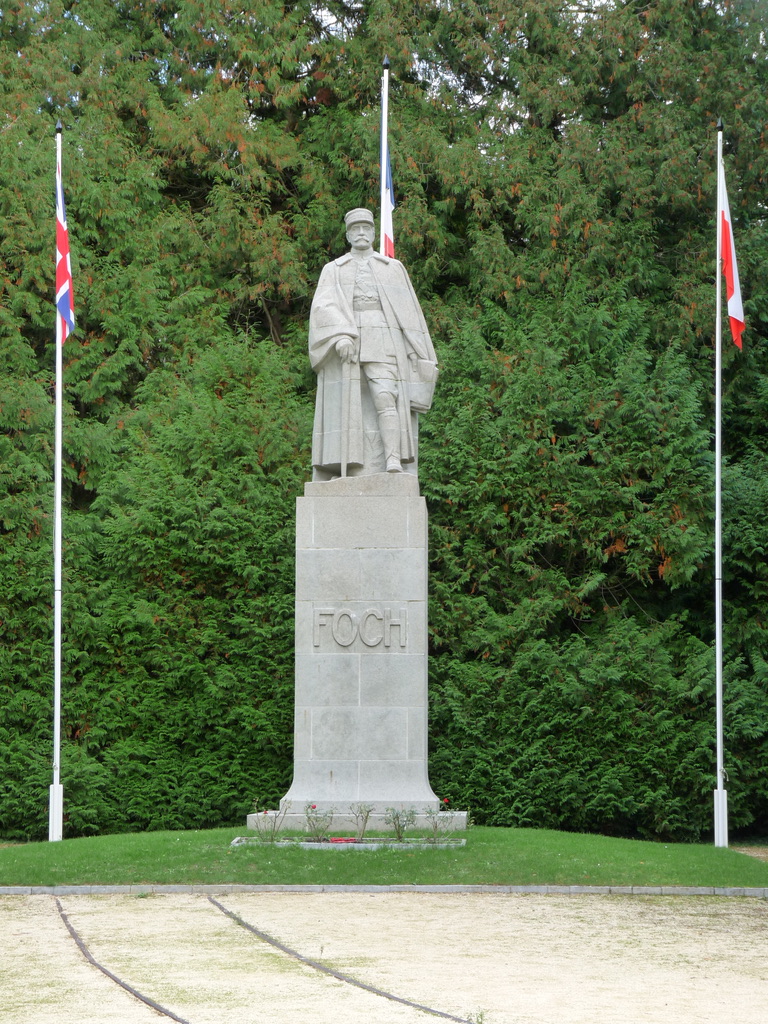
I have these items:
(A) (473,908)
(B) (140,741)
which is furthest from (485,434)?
(A) (473,908)

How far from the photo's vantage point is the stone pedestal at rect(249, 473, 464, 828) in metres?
14.2

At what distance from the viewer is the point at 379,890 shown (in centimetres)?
1191

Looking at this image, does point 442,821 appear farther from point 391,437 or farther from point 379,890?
point 391,437

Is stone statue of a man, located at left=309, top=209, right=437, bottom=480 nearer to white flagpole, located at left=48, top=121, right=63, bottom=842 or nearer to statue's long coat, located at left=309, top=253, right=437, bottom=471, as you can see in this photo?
statue's long coat, located at left=309, top=253, right=437, bottom=471

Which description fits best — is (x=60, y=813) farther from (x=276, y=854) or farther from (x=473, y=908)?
(x=473, y=908)

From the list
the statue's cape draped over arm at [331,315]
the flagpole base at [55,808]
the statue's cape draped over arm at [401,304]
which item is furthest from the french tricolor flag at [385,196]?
the flagpole base at [55,808]

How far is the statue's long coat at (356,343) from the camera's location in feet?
48.6

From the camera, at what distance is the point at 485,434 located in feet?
61.4

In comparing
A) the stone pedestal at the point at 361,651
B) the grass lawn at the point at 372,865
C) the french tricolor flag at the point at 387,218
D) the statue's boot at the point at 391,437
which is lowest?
the grass lawn at the point at 372,865

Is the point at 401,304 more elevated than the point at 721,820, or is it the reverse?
the point at 401,304

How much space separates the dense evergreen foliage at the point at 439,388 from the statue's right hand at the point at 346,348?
415 cm

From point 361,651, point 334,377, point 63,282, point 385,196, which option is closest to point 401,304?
point 334,377

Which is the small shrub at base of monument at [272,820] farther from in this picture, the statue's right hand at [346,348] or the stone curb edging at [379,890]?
the statue's right hand at [346,348]

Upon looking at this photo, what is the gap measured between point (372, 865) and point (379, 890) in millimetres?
571
